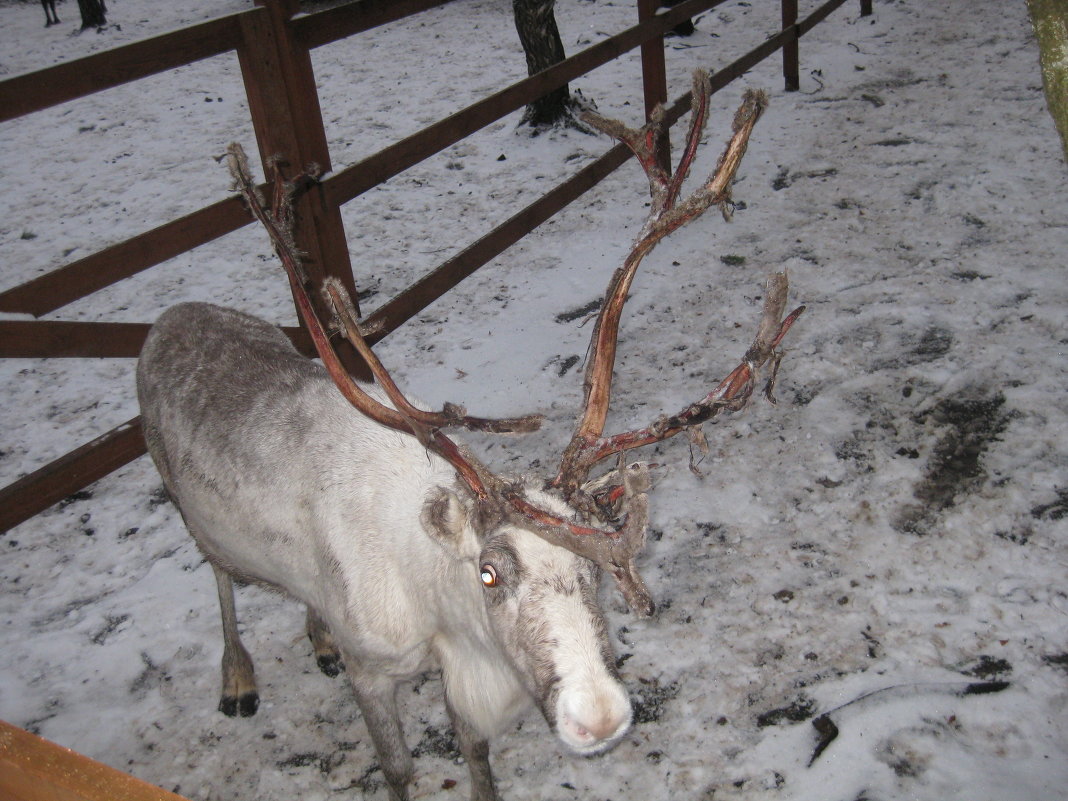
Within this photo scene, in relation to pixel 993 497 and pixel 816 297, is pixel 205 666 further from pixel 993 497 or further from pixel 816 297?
pixel 816 297

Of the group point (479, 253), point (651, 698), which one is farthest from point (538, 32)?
point (651, 698)

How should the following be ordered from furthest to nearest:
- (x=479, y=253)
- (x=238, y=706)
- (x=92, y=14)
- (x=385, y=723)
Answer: (x=92, y=14)
(x=479, y=253)
(x=238, y=706)
(x=385, y=723)

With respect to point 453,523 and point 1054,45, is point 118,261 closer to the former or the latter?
point 453,523

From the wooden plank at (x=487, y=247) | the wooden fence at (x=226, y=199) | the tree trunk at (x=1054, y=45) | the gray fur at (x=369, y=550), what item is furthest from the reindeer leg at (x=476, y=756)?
the tree trunk at (x=1054, y=45)

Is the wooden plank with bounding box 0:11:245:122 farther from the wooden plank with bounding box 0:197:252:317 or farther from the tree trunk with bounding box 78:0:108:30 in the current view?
the tree trunk with bounding box 78:0:108:30

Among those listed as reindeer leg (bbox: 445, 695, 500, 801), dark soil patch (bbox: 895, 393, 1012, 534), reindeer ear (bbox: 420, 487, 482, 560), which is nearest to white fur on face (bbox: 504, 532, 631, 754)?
reindeer ear (bbox: 420, 487, 482, 560)

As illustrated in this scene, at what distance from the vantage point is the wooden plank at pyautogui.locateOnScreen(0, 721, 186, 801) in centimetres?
93

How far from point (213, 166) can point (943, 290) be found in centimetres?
577

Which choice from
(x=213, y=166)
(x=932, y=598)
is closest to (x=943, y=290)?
(x=932, y=598)

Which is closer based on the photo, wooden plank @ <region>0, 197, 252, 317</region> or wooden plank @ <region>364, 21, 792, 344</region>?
wooden plank @ <region>0, 197, 252, 317</region>

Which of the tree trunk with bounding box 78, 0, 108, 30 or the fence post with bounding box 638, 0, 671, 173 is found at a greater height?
the tree trunk with bounding box 78, 0, 108, 30

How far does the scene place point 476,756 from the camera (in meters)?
2.38

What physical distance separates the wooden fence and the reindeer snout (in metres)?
1.13

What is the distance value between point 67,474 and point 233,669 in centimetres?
101
